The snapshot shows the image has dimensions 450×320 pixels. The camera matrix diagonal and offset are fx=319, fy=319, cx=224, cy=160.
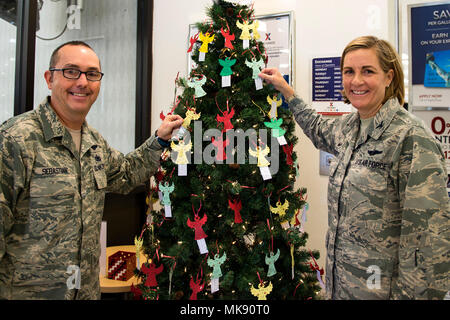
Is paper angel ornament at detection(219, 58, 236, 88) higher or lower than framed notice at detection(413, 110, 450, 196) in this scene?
higher

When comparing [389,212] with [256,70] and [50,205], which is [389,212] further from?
[50,205]

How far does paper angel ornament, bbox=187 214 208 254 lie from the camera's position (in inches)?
55.7

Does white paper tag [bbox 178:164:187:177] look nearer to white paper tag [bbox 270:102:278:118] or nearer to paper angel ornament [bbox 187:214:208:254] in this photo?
paper angel ornament [bbox 187:214:208:254]

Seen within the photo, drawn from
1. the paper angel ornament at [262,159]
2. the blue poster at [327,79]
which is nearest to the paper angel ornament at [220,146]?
the paper angel ornament at [262,159]

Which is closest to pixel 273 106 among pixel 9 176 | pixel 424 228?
pixel 424 228

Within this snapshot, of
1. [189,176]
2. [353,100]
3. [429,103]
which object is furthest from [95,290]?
[429,103]

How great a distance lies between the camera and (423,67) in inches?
79.3

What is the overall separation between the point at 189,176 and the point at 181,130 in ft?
0.74

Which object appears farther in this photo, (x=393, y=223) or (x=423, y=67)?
(x=423, y=67)

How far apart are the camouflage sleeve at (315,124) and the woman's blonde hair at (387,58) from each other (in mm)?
310

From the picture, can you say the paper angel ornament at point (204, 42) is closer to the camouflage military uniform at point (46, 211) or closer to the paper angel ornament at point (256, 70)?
the paper angel ornament at point (256, 70)

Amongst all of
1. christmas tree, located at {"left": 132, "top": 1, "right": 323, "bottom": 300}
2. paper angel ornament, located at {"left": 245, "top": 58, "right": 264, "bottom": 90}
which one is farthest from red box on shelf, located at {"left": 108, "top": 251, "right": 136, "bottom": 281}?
paper angel ornament, located at {"left": 245, "top": 58, "right": 264, "bottom": 90}

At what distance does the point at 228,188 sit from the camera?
1406 mm
